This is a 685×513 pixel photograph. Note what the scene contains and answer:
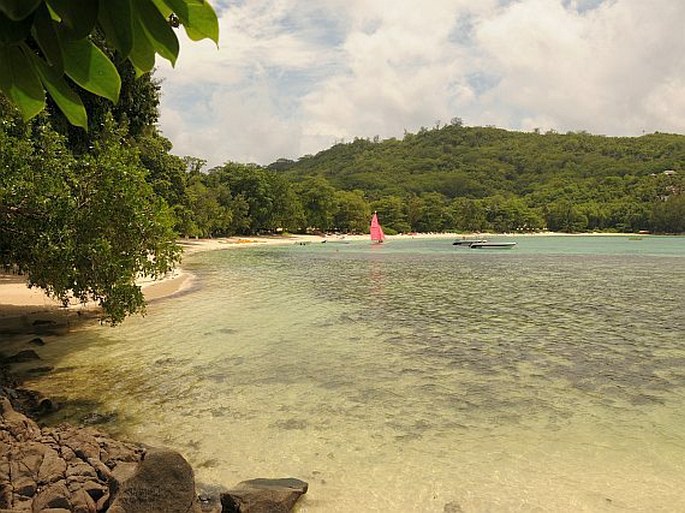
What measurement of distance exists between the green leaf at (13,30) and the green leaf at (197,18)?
9.4 inches

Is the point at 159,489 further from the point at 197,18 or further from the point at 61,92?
the point at 197,18

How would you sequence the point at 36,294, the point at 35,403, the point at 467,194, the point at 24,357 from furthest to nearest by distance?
the point at 467,194 < the point at 36,294 < the point at 24,357 < the point at 35,403

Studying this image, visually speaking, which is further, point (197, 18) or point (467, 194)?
point (467, 194)

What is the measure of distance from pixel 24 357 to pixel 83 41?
13530mm

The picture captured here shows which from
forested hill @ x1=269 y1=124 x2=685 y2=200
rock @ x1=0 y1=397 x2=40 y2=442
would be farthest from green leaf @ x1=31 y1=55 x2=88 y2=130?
forested hill @ x1=269 y1=124 x2=685 y2=200

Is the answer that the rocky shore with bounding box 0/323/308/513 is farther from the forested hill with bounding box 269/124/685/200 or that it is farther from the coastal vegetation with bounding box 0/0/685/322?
the forested hill with bounding box 269/124/685/200

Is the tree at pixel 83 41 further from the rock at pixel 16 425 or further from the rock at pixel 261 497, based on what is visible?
the rock at pixel 16 425

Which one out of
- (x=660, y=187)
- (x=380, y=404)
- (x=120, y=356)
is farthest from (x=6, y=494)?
(x=660, y=187)

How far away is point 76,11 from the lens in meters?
0.83

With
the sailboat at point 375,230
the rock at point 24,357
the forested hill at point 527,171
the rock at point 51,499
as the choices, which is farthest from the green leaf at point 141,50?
the forested hill at point 527,171

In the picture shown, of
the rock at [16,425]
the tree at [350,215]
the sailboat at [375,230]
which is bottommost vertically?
the rock at [16,425]

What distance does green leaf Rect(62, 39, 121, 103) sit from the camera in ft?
3.24

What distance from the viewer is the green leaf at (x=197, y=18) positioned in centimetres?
94

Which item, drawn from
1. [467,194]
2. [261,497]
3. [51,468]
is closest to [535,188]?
[467,194]
